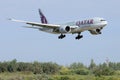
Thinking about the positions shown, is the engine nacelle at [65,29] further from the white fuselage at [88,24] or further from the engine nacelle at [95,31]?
the engine nacelle at [95,31]

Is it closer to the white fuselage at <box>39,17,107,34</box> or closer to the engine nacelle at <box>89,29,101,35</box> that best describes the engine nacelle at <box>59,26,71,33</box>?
the white fuselage at <box>39,17,107,34</box>

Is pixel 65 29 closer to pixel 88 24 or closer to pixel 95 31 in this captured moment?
pixel 88 24

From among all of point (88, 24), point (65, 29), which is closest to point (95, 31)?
point (88, 24)

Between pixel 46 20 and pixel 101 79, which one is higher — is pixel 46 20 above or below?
above

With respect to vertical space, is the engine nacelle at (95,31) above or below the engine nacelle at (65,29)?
below

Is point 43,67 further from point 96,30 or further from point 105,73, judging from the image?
point 96,30

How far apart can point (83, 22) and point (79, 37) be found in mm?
2416

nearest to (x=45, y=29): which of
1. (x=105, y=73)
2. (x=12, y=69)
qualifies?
(x=105, y=73)

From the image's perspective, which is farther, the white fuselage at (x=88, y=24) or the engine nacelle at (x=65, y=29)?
the engine nacelle at (x=65, y=29)

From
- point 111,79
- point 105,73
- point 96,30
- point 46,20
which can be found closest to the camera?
point 96,30

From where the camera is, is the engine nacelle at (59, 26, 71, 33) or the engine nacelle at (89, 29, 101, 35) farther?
the engine nacelle at (59, 26, 71, 33)

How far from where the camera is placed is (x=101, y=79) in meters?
85.5

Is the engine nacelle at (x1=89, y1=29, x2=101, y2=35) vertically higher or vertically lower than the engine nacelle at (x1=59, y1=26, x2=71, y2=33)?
lower

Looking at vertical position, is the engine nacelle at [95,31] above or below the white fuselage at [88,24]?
below
